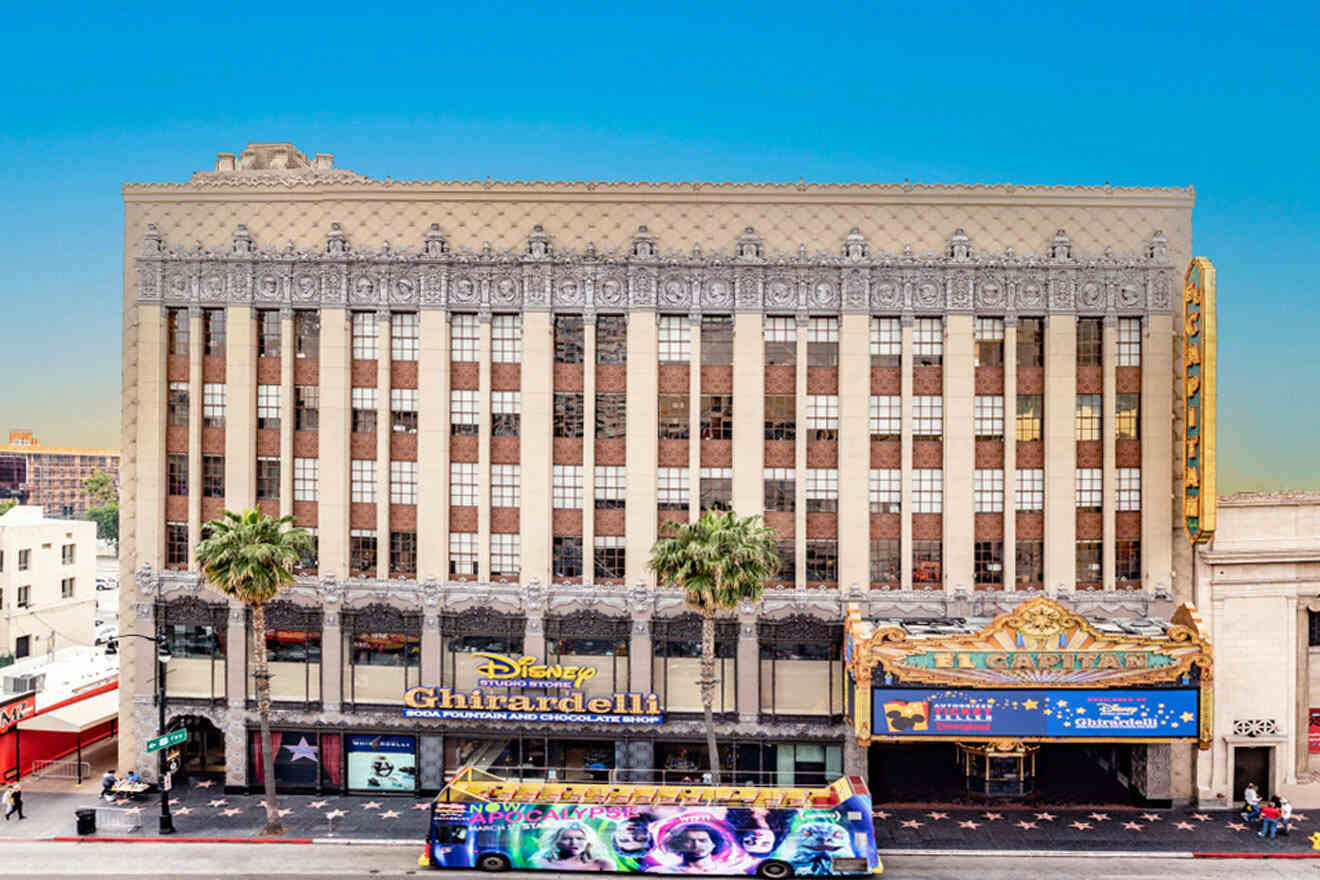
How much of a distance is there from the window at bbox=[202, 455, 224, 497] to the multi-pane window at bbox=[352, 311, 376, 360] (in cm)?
885

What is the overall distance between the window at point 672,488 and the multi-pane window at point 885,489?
8.99 metres

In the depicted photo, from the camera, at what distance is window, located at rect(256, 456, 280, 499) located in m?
43.7

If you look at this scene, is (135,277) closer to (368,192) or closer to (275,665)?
(368,192)

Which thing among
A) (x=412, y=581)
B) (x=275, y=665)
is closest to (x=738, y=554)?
(x=412, y=581)

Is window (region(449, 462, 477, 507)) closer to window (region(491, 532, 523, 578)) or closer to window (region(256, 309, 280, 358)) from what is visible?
window (region(491, 532, 523, 578))

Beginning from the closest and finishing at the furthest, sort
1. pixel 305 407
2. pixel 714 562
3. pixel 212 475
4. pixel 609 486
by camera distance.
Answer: pixel 714 562 → pixel 609 486 → pixel 305 407 → pixel 212 475

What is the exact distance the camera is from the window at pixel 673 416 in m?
42.3

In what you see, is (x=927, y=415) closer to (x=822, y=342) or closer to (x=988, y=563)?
(x=822, y=342)

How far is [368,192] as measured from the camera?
42938 millimetres

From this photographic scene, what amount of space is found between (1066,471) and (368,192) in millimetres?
36417

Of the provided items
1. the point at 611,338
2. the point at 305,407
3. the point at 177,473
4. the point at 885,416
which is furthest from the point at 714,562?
the point at 177,473

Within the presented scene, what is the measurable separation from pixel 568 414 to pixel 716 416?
7269 mm

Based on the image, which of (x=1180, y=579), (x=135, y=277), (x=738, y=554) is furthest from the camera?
(x=135, y=277)

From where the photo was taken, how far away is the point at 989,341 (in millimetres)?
42031
